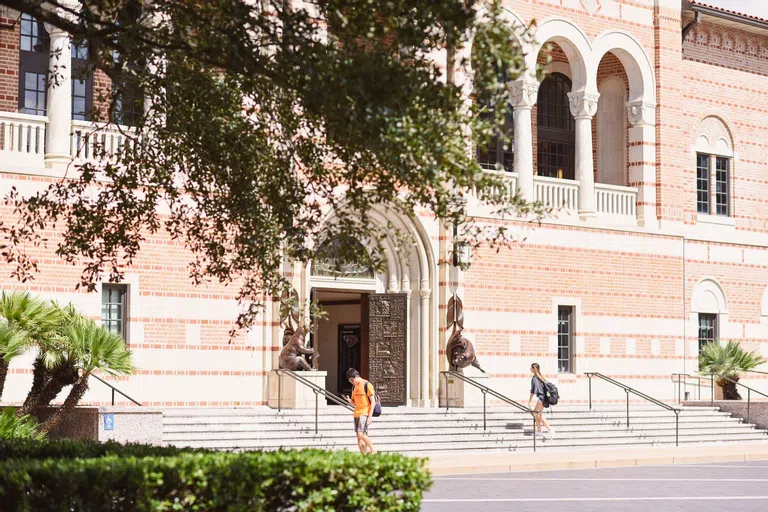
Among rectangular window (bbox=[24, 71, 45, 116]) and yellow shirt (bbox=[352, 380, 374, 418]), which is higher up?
rectangular window (bbox=[24, 71, 45, 116])

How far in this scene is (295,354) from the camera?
26.5 meters

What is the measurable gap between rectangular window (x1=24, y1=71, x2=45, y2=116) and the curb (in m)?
10.5

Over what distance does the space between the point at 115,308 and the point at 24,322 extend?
5.37 meters

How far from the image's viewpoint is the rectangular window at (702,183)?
34656 millimetres

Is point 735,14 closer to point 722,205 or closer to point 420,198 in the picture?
point 722,205

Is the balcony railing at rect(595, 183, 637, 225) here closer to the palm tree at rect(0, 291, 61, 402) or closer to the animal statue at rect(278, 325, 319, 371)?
the animal statue at rect(278, 325, 319, 371)

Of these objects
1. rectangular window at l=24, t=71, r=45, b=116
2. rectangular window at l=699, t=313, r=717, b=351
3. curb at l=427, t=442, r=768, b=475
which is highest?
rectangular window at l=24, t=71, r=45, b=116

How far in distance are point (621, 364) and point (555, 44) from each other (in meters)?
8.14

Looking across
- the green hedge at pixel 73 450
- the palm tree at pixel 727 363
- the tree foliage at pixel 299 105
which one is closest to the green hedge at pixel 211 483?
the green hedge at pixel 73 450

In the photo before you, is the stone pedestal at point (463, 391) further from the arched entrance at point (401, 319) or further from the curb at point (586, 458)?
the curb at point (586, 458)

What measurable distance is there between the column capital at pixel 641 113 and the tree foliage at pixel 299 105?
21.1m

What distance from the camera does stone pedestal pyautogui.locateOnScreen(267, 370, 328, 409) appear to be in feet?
86.8

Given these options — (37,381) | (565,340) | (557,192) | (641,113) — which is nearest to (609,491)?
(37,381)

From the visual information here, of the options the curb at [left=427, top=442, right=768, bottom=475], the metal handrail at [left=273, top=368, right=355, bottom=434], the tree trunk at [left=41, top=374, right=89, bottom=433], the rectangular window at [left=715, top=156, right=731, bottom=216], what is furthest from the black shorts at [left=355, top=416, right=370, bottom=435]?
the rectangular window at [left=715, top=156, right=731, bottom=216]
